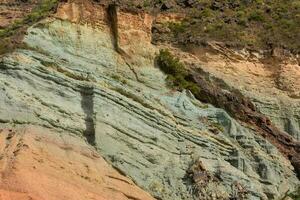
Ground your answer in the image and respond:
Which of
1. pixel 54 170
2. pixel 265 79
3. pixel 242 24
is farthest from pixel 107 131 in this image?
pixel 242 24

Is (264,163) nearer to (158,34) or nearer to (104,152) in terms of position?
(104,152)

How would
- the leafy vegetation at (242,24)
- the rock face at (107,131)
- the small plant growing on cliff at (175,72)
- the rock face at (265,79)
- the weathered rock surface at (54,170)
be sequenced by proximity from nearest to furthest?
the weathered rock surface at (54,170) → the rock face at (107,131) → the small plant growing on cliff at (175,72) → the rock face at (265,79) → the leafy vegetation at (242,24)

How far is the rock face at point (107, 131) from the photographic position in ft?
75.2

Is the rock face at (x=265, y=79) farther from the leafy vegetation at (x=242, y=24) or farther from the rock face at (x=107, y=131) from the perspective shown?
the rock face at (x=107, y=131)

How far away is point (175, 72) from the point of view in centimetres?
3212

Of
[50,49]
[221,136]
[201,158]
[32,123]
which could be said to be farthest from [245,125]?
[32,123]

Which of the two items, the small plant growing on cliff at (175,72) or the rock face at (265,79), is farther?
the rock face at (265,79)

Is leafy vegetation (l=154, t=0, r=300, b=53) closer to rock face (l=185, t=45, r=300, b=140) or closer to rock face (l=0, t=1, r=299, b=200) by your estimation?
rock face (l=185, t=45, r=300, b=140)

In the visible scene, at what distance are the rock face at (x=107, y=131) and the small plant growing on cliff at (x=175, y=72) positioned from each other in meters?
0.37

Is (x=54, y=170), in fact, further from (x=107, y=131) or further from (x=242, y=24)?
(x=242, y=24)

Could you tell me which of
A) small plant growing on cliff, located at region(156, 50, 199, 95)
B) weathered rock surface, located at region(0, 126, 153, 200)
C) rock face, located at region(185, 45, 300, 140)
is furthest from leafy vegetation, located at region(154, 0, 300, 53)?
weathered rock surface, located at region(0, 126, 153, 200)

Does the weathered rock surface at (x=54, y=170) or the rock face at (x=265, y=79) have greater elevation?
the weathered rock surface at (x=54, y=170)

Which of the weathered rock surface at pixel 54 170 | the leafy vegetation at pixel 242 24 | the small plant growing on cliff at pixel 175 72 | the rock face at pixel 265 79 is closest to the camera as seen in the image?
the weathered rock surface at pixel 54 170

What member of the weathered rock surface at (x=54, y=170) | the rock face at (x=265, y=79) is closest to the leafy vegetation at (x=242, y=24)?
the rock face at (x=265, y=79)
